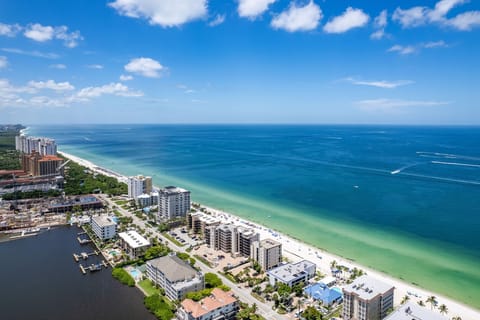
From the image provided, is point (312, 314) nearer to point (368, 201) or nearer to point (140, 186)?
point (368, 201)

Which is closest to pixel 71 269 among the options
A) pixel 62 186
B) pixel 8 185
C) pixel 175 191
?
pixel 175 191

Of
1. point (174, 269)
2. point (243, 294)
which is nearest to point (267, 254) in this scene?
point (243, 294)

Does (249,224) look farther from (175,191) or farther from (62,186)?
(62,186)

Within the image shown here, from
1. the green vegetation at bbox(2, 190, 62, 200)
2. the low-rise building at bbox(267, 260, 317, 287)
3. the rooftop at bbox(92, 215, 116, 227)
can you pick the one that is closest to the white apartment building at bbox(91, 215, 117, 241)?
the rooftop at bbox(92, 215, 116, 227)

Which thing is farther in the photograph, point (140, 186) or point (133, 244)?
point (140, 186)

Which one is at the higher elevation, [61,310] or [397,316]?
[397,316]
